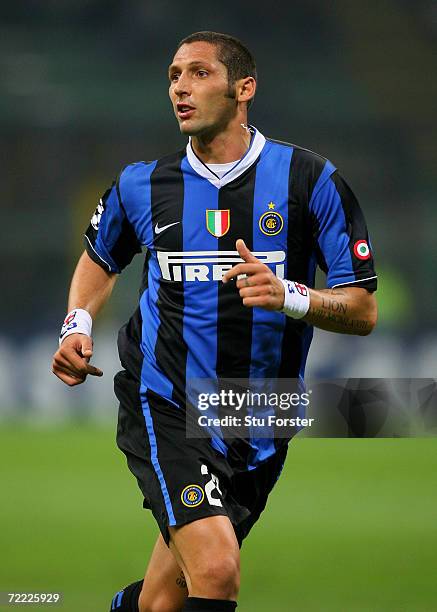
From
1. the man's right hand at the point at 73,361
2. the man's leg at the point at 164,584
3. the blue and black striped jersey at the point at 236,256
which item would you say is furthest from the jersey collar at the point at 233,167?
the man's leg at the point at 164,584

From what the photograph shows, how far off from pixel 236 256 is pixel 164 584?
3.68ft

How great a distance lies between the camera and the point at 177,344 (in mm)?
3729

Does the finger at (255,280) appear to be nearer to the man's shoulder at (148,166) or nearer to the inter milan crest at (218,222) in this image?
the inter milan crest at (218,222)

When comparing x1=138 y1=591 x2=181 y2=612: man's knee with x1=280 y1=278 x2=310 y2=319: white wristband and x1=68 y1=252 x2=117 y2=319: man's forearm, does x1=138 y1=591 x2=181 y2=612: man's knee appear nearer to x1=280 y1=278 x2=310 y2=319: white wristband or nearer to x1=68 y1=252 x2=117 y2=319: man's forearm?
x1=68 y1=252 x2=117 y2=319: man's forearm

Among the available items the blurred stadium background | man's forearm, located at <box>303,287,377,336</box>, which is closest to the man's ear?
man's forearm, located at <box>303,287,377,336</box>

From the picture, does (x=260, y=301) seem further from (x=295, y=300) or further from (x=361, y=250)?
(x=361, y=250)

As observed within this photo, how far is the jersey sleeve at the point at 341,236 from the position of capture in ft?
11.9

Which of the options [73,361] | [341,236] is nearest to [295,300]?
[341,236]

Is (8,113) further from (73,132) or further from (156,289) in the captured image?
(156,289)

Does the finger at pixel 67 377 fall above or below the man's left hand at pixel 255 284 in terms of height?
below

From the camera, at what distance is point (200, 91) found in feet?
12.5

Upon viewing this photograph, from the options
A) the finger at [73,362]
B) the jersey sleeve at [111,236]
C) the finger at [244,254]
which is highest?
the jersey sleeve at [111,236]

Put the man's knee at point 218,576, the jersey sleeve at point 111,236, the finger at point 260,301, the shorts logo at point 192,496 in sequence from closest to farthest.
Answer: the finger at point 260,301 < the man's knee at point 218,576 < the shorts logo at point 192,496 < the jersey sleeve at point 111,236

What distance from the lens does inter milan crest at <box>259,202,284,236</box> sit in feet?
12.2
